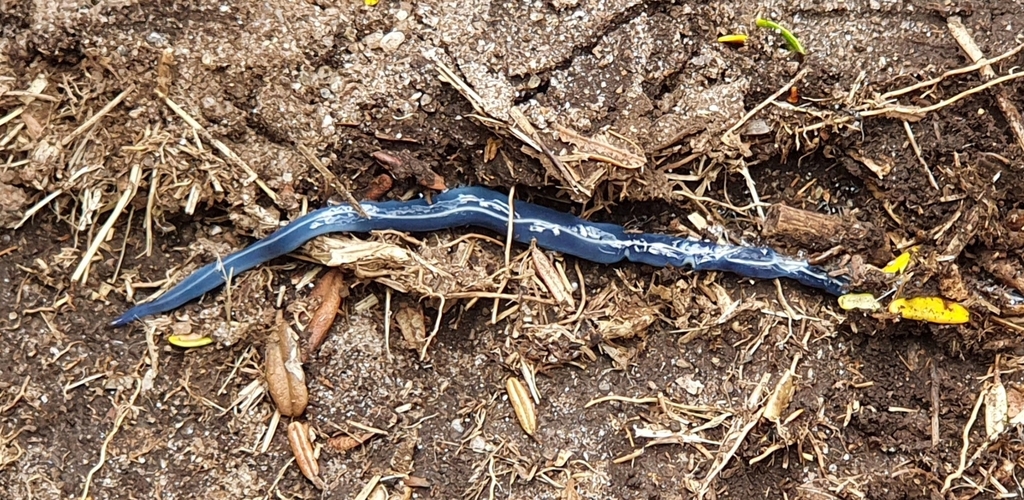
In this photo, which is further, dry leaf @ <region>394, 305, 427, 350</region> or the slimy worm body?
dry leaf @ <region>394, 305, 427, 350</region>

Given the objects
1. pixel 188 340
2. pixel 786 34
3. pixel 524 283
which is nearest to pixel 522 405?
pixel 524 283

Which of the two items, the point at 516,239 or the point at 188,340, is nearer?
the point at 188,340

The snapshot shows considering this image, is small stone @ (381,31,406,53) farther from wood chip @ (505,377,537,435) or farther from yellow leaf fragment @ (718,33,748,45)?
wood chip @ (505,377,537,435)

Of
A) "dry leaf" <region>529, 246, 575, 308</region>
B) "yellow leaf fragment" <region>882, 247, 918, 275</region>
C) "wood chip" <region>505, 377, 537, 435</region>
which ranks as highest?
"yellow leaf fragment" <region>882, 247, 918, 275</region>

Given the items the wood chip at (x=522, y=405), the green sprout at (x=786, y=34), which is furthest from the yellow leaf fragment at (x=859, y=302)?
the wood chip at (x=522, y=405)

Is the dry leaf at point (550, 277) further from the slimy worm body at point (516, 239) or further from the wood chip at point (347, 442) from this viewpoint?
the wood chip at point (347, 442)

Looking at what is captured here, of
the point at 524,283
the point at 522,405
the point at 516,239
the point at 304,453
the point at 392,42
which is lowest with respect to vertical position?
the point at 304,453

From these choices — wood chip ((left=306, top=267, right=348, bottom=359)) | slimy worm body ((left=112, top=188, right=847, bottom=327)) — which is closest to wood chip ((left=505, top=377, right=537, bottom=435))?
slimy worm body ((left=112, top=188, right=847, bottom=327))

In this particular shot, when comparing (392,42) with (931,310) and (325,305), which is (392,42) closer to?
(325,305)
